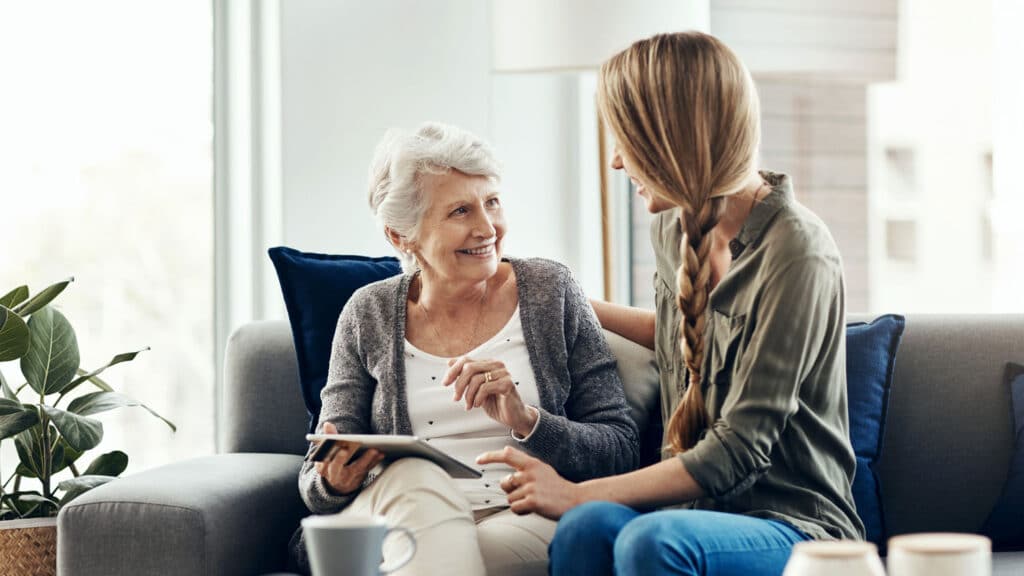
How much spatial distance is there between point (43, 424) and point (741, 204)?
1.53 metres

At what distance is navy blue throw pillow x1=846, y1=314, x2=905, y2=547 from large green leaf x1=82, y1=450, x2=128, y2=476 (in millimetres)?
1568

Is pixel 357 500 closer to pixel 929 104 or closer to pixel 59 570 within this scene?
pixel 59 570

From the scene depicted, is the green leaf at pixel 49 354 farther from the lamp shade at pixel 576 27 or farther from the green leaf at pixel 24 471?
the lamp shade at pixel 576 27

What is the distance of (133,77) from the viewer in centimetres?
336

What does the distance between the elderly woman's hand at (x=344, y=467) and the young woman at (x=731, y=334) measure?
260 millimetres

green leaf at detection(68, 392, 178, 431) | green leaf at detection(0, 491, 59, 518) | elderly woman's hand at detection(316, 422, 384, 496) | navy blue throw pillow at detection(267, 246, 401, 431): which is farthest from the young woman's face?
green leaf at detection(0, 491, 59, 518)

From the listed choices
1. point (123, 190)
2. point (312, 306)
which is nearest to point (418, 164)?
point (312, 306)

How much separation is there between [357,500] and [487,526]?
8.7 inches

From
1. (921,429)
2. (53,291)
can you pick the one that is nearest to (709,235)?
(921,429)

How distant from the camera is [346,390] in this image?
86.6 inches

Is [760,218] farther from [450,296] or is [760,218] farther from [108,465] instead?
[108,465]

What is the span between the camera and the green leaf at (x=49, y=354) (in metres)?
2.55

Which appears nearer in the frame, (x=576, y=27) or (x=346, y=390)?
(x=346, y=390)

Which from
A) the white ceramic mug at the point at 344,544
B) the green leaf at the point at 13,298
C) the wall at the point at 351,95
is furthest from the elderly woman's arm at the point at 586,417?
the green leaf at the point at 13,298
